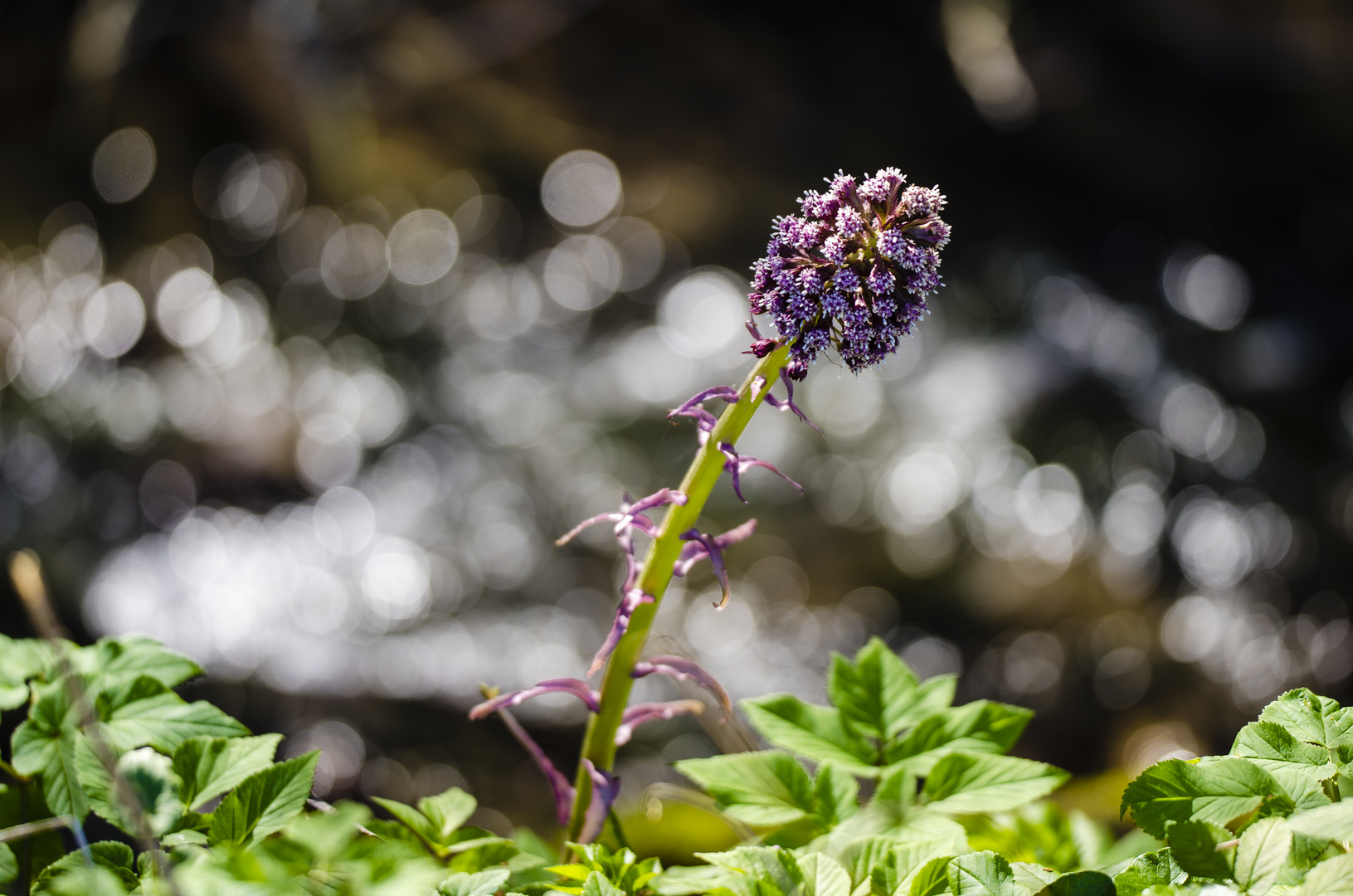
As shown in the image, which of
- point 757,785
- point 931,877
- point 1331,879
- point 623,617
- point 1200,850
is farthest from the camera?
point 757,785

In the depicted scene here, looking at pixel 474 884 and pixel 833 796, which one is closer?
pixel 474 884

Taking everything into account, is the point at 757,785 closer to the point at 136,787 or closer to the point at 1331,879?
the point at 1331,879

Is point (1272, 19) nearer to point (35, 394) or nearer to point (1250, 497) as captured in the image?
point (1250, 497)

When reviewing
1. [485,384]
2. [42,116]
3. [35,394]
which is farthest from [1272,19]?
[42,116]

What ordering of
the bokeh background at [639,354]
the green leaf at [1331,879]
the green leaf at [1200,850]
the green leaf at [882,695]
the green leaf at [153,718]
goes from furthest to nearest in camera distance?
the bokeh background at [639,354], the green leaf at [882,695], the green leaf at [153,718], the green leaf at [1200,850], the green leaf at [1331,879]

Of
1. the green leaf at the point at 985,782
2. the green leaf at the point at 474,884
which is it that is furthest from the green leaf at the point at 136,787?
the green leaf at the point at 985,782

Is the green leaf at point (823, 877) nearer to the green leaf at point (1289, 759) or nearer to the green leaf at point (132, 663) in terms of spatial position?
the green leaf at point (1289, 759)

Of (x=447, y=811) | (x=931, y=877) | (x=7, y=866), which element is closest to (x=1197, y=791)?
(x=931, y=877)

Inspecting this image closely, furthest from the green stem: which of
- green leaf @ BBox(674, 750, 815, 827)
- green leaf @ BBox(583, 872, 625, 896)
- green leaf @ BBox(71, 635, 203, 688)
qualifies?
green leaf @ BBox(71, 635, 203, 688)
